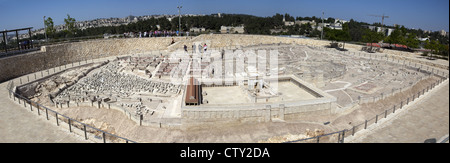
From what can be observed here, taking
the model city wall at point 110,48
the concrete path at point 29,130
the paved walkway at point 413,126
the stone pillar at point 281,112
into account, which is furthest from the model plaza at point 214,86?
the concrete path at point 29,130

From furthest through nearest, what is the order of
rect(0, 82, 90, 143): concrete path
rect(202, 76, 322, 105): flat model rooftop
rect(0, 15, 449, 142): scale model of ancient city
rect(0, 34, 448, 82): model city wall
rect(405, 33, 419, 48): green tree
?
rect(405, 33, 419, 48): green tree, rect(0, 34, 448, 82): model city wall, rect(202, 76, 322, 105): flat model rooftop, rect(0, 15, 449, 142): scale model of ancient city, rect(0, 82, 90, 143): concrete path

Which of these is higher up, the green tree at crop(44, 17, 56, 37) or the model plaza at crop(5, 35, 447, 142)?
the green tree at crop(44, 17, 56, 37)

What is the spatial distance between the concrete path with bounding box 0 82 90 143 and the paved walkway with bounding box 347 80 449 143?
9958 mm

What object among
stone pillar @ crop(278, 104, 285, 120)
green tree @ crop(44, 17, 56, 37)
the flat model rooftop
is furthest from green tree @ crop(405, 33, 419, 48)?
green tree @ crop(44, 17, 56, 37)

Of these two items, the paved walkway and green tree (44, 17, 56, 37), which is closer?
the paved walkway

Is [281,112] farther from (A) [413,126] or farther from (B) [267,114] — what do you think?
(A) [413,126]

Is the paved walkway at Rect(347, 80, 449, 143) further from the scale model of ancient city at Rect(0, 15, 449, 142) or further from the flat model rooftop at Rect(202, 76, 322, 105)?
the flat model rooftop at Rect(202, 76, 322, 105)

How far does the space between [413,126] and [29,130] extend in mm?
14479

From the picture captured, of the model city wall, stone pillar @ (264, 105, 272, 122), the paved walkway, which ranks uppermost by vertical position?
the model city wall

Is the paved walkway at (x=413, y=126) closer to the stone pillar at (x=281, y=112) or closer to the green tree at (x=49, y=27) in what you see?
the stone pillar at (x=281, y=112)

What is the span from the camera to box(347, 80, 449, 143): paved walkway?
9073mm
